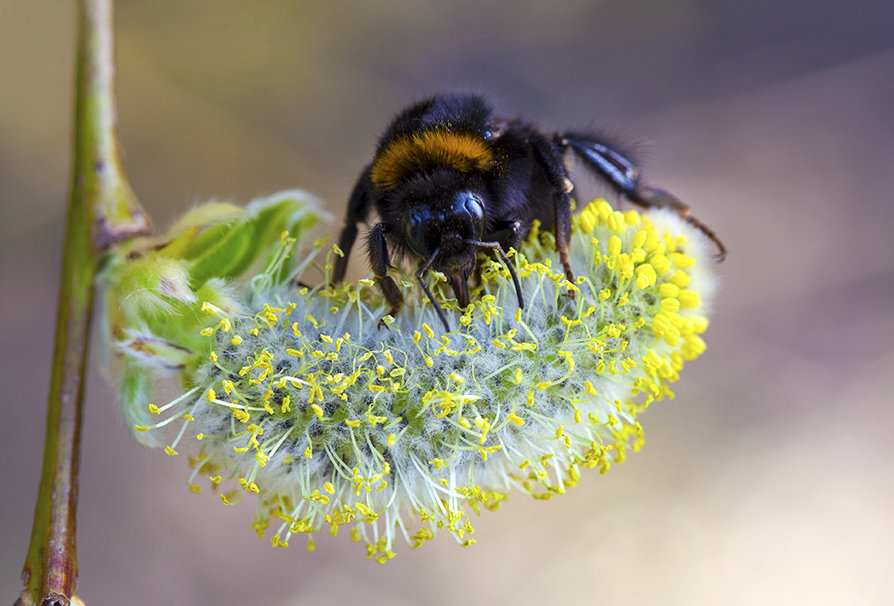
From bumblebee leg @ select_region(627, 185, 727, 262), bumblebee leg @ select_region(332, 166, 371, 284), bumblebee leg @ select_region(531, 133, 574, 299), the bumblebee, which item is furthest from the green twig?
bumblebee leg @ select_region(627, 185, 727, 262)

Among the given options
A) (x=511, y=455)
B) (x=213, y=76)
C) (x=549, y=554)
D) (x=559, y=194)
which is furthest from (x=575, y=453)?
(x=213, y=76)

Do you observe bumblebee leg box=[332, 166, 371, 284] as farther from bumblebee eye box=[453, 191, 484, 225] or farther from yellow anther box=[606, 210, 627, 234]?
yellow anther box=[606, 210, 627, 234]

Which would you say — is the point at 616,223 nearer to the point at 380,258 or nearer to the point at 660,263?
the point at 660,263

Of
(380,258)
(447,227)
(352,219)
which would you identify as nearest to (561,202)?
(447,227)

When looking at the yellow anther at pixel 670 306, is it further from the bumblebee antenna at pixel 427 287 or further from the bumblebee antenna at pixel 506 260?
the bumblebee antenna at pixel 427 287

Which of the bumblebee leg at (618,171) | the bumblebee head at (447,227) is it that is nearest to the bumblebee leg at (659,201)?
the bumblebee leg at (618,171)
